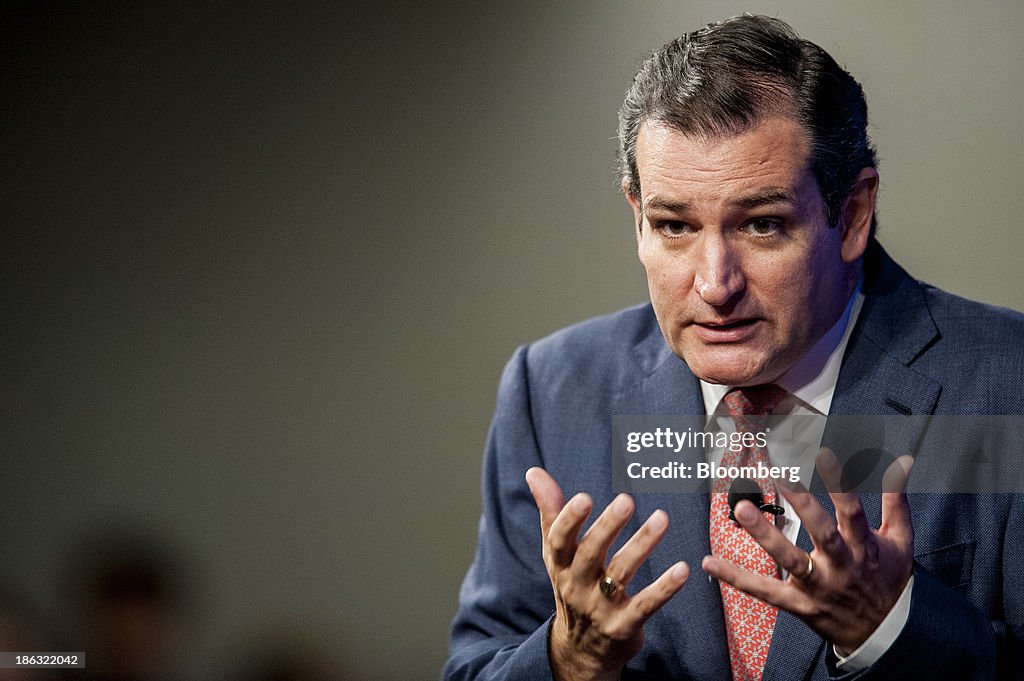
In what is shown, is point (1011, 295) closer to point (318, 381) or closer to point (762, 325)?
point (762, 325)

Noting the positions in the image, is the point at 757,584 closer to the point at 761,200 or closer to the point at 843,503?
the point at 843,503

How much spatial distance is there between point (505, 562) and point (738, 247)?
23.4 inches

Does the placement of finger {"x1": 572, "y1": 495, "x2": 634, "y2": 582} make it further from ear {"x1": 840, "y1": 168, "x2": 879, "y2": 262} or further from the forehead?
ear {"x1": 840, "y1": 168, "x2": 879, "y2": 262}

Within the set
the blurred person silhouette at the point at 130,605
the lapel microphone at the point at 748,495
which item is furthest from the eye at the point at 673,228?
the blurred person silhouette at the point at 130,605

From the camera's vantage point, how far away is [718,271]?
1.33 metres

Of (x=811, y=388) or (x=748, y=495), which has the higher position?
(x=811, y=388)

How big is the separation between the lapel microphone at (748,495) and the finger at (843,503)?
292 mm

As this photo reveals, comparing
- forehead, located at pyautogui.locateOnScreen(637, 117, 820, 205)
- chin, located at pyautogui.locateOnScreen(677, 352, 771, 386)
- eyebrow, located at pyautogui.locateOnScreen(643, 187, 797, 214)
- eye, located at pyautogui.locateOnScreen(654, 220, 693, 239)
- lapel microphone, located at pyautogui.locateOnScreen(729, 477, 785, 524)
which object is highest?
forehead, located at pyautogui.locateOnScreen(637, 117, 820, 205)

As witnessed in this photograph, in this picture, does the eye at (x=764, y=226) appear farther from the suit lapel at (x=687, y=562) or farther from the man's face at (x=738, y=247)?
the suit lapel at (x=687, y=562)

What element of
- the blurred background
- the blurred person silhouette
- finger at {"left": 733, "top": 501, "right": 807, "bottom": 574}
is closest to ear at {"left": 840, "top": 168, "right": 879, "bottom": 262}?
the blurred background

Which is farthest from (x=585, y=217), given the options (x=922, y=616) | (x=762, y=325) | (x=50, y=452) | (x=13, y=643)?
(x=13, y=643)

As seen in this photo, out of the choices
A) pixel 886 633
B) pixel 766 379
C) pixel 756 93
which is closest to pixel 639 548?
pixel 886 633

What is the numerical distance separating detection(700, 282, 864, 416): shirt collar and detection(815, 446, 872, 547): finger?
0.37 metres

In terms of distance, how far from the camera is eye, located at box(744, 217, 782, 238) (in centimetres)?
135
